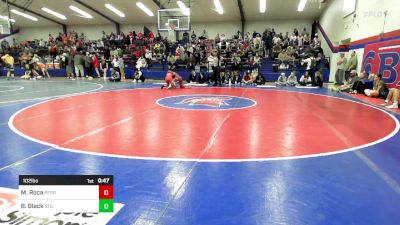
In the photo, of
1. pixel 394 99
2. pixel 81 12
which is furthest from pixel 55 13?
pixel 394 99

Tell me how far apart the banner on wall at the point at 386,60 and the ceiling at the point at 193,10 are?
32.9 ft

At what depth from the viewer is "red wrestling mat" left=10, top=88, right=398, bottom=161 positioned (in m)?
4.68

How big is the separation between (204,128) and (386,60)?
906 centimetres

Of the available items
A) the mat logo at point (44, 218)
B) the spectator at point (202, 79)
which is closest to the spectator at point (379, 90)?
the spectator at point (202, 79)

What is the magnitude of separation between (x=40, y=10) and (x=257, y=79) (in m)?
21.3

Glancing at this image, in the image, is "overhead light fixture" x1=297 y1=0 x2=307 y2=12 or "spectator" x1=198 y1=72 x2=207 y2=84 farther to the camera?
"overhead light fixture" x1=297 y1=0 x2=307 y2=12

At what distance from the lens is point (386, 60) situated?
36.9 ft

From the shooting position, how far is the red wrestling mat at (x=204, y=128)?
15.4 feet

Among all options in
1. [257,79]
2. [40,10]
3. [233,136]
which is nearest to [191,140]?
[233,136]

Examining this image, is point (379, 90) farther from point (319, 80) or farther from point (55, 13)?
point (55, 13)

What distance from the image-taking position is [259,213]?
9.11 feet
